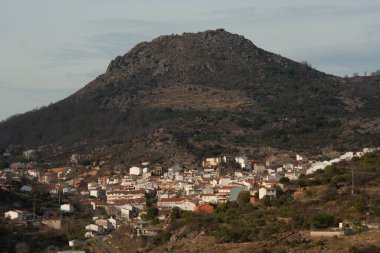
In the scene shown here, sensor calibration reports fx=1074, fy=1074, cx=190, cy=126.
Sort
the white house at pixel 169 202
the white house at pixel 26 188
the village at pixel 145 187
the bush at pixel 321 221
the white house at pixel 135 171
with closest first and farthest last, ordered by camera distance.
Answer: the bush at pixel 321 221 < the village at pixel 145 187 < the white house at pixel 169 202 < the white house at pixel 26 188 < the white house at pixel 135 171

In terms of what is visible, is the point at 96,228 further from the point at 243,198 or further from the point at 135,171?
the point at 135,171

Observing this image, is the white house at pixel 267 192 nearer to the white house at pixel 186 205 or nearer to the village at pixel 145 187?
the village at pixel 145 187


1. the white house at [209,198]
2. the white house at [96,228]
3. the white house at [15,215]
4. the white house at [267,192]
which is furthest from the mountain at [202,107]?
the white house at [267,192]

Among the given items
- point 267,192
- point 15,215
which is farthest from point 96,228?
point 267,192

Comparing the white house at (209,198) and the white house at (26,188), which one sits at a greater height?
the white house at (26,188)

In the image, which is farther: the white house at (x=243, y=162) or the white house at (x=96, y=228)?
the white house at (x=243, y=162)

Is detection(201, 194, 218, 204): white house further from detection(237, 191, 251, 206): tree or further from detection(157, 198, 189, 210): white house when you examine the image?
detection(237, 191, 251, 206): tree
